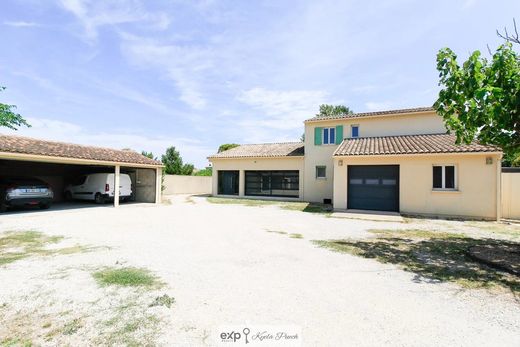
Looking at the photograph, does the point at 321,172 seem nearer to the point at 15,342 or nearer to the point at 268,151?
the point at 268,151

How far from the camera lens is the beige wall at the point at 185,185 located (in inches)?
996

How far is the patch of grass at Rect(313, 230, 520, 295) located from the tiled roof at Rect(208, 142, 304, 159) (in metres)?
12.5

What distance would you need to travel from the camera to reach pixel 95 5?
829 cm

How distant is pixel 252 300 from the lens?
149 inches

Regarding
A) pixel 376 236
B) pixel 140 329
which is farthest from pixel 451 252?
pixel 140 329

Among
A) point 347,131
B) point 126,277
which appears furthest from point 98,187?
point 347,131

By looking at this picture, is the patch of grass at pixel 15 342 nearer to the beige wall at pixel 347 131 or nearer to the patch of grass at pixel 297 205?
the patch of grass at pixel 297 205

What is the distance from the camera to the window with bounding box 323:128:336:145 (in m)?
18.5

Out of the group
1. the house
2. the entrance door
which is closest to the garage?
the house

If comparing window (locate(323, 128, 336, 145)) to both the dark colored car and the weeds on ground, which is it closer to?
the weeds on ground

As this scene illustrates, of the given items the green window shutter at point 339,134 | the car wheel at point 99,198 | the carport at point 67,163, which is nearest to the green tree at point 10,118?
the carport at point 67,163

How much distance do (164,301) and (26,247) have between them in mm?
5212

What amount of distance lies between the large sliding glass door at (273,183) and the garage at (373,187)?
677 cm

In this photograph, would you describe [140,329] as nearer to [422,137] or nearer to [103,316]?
[103,316]
